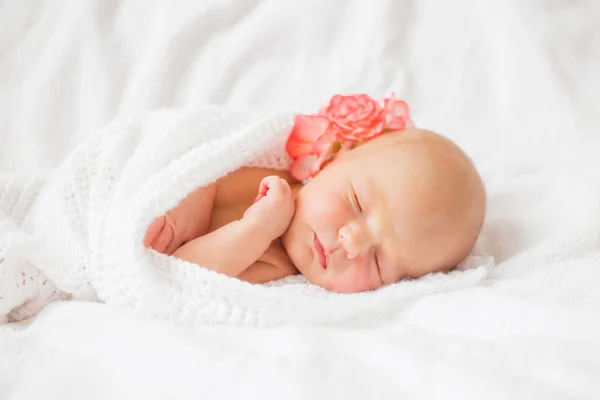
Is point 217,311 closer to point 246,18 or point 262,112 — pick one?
point 262,112

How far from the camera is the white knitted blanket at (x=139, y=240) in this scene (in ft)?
3.24

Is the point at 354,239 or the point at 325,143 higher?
the point at 325,143

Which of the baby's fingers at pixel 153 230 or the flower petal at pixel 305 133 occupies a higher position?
the flower petal at pixel 305 133

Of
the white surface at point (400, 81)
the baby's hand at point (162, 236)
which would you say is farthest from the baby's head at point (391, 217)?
the baby's hand at point (162, 236)

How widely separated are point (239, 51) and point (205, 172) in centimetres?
62

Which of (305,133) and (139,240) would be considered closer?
(139,240)

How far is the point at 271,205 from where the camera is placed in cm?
113

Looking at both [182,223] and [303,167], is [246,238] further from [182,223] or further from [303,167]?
[303,167]

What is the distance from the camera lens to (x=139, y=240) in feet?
3.27

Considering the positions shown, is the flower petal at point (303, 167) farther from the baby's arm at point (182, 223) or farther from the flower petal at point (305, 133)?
the baby's arm at point (182, 223)

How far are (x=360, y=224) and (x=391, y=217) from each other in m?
0.06

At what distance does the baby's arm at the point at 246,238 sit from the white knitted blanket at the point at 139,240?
68 millimetres

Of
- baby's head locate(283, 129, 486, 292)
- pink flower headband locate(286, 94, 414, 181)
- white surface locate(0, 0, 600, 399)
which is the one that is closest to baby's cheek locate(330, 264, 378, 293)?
baby's head locate(283, 129, 486, 292)

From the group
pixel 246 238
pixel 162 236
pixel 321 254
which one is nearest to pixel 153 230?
pixel 162 236
